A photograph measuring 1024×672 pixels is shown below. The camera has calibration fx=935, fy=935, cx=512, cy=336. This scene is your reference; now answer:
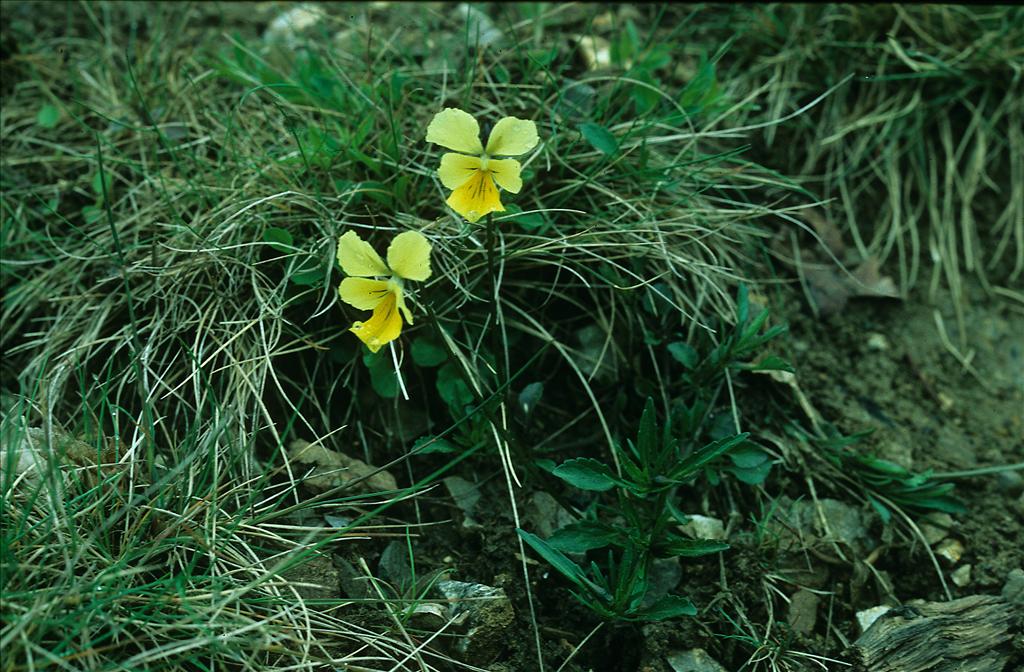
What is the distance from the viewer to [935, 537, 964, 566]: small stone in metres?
2.08

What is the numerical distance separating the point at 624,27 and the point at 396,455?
1.59 metres

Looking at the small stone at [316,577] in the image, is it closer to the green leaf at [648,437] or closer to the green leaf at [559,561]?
the green leaf at [559,561]

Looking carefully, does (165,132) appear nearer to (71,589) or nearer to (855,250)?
(71,589)

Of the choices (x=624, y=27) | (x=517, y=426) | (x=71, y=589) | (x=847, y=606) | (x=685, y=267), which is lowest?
(x=847, y=606)

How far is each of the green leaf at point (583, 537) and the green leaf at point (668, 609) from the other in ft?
0.46

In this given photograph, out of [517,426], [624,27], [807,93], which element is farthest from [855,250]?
[517,426]

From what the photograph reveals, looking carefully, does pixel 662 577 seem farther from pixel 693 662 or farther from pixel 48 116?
pixel 48 116

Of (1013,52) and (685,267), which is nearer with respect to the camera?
(685,267)

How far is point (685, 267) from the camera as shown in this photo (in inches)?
84.1

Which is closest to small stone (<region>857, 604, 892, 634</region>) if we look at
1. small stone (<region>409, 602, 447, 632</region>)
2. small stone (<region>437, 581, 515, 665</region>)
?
small stone (<region>437, 581, 515, 665</region>)

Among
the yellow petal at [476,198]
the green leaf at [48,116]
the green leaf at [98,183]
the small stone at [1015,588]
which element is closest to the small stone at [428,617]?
the yellow petal at [476,198]

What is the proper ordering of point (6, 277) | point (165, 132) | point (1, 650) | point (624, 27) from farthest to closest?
point (624, 27)
point (165, 132)
point (6, 277)
point (1, 650)

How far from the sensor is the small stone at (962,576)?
6.72 feet

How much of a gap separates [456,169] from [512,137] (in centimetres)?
12
